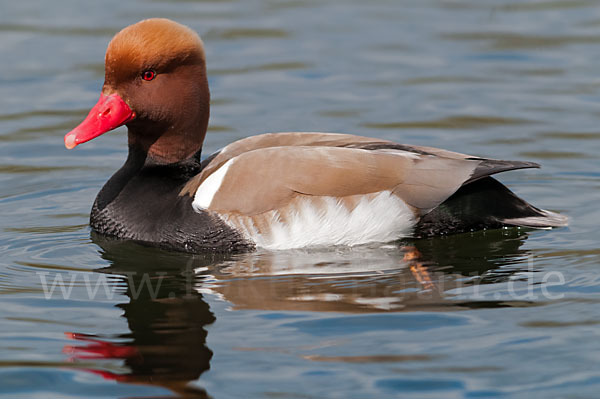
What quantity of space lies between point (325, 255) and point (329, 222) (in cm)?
18

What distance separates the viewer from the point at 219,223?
5672 millimetres

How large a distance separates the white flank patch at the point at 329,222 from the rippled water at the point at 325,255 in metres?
0.08

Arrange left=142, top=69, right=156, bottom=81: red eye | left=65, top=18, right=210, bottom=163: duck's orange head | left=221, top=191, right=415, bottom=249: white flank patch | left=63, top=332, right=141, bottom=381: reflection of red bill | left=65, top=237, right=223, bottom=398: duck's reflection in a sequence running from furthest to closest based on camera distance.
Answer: left=142, top=69, right=156, bottom=81: red eye → left=65, top=18, right=210, bottom=163: duck's orange head → left=221, top=191, right=415, bottom=249: white flank patch → left=63, top=332, right=141, bottom=381: reflection of red bill → left=65, top=237, right=223, bottom=398: duck's reflection

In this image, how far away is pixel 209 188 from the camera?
5.75 m

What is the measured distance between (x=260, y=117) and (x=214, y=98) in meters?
0.66

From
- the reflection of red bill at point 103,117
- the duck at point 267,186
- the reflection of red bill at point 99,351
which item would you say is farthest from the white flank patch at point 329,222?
the reflection of red bill at point 99,351

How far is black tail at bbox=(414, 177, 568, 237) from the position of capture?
575 cm

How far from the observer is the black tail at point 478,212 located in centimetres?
575

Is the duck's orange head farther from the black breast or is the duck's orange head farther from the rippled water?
the rippled water

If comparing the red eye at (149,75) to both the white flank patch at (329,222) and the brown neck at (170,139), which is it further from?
the white flank patch at (329,222)

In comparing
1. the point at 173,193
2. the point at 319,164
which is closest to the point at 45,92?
the point at 173,193

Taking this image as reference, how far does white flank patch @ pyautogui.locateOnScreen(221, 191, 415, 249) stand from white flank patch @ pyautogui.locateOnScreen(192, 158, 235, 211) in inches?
5.5

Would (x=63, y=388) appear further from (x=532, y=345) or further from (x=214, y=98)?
(x=214, y=98)

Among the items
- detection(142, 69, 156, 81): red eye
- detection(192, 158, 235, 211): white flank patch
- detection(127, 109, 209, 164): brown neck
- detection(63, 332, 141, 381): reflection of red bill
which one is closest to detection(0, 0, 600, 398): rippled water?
detection(63, 332, 141, 381): reflection of red bill
